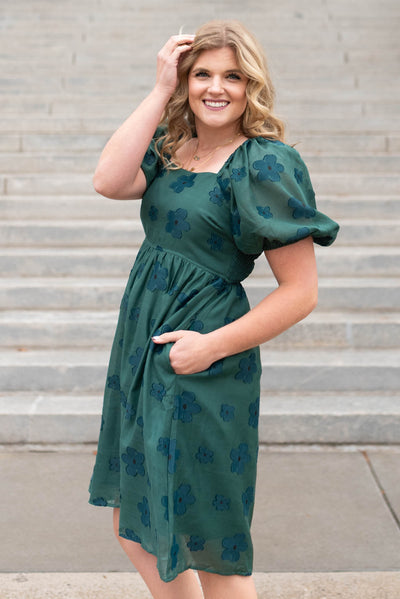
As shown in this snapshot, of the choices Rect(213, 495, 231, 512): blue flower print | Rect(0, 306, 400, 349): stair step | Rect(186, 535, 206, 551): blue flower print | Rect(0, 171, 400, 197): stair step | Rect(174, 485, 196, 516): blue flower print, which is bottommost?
Rect(0, 306, 400, 349): stair step

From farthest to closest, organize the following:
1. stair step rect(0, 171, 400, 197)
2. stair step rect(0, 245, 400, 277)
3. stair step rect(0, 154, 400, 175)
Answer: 1. stair step rect(0, 154, 400, 175)
2. stair step rect(0, 171, 400, 197)
3. stair step rect(0, 245, 400, 277)

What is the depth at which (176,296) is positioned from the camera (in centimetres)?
182

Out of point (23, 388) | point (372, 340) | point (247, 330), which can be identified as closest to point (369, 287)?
point (372, 340)

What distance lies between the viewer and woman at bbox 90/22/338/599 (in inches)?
68.2

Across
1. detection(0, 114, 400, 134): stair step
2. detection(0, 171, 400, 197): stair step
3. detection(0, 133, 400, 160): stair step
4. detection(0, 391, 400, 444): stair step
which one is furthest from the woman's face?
detection(0, 114, 400, 134): stair step

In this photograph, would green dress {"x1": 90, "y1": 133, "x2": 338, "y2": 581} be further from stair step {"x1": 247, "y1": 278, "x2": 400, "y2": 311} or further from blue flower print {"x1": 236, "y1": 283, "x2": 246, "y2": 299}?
stair step {"x1": 247, "y1": 278, "x2": 400, "y2": 311}

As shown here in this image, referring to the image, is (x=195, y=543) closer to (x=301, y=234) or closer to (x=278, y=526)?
(x=301, y=234)

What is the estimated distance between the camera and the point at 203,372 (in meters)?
1.78

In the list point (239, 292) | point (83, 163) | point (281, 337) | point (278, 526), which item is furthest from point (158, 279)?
point (83, 163)

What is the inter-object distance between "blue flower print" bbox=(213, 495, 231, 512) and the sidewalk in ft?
3.20

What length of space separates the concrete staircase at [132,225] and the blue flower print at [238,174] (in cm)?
245

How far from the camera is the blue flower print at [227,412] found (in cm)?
181

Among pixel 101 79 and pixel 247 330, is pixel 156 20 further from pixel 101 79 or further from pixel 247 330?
pixel 247 330

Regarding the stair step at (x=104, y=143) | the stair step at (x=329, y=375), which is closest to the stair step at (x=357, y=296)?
the stair step at (x=329, y=375)
